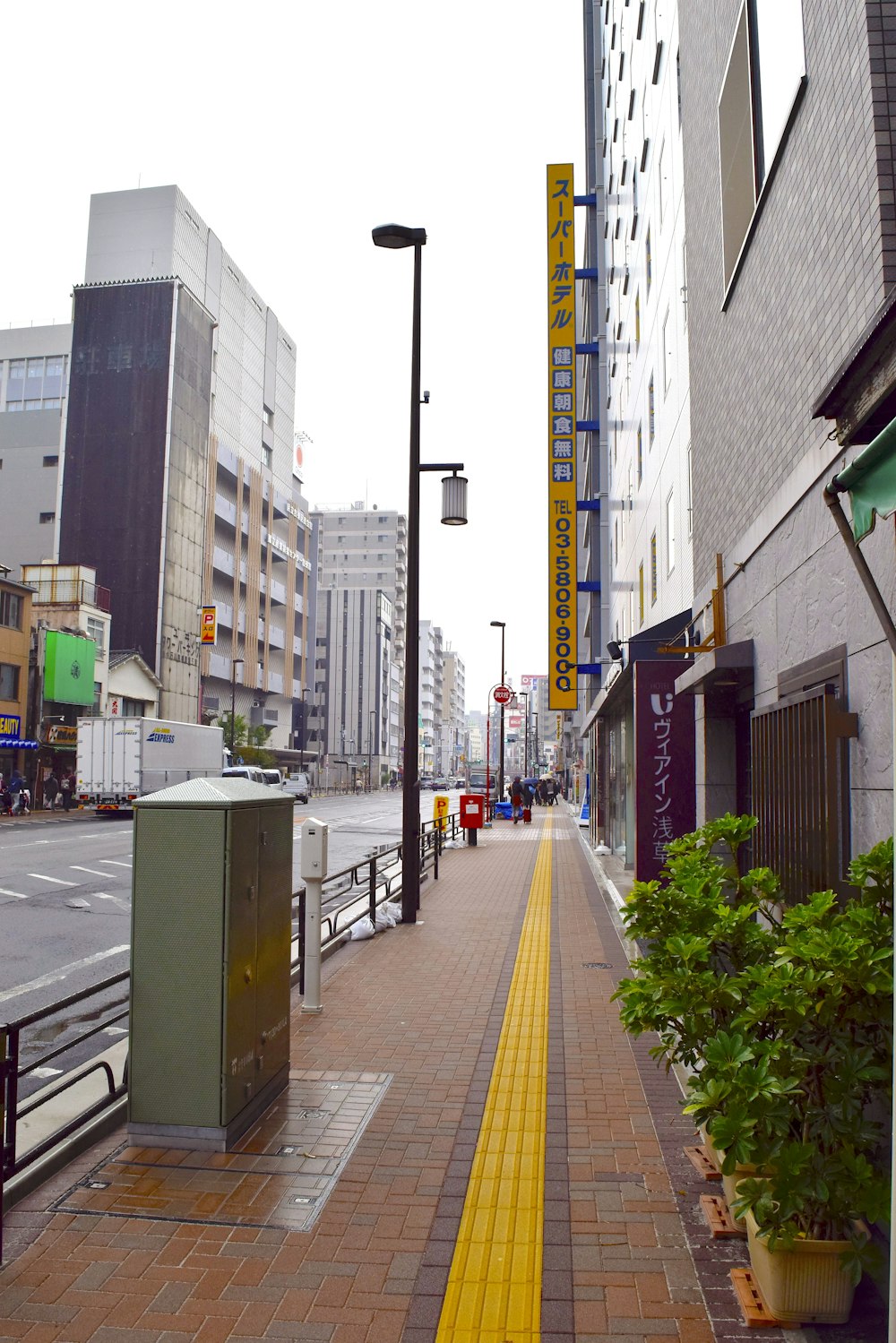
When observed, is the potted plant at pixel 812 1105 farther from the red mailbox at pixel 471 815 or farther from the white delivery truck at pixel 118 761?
the white delivery truck at pixel 118 761

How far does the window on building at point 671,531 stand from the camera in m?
15.6

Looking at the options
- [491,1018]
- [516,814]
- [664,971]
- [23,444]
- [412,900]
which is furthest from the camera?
[23,444]

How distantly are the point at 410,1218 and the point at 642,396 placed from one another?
59.8ft

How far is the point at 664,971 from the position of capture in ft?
13.5

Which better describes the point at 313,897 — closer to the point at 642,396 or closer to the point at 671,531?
the point at 671,531

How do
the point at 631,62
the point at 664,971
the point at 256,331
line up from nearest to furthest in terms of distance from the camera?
the point at 664,971 < the point at 631,62 < the point at 256,331

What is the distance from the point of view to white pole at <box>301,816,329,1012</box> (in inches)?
308

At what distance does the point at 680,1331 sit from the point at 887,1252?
80cm

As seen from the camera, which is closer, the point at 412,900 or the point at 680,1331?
the point at 680,1331

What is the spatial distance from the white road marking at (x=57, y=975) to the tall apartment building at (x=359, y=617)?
113 metres

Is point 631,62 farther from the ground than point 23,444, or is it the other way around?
point 23,444

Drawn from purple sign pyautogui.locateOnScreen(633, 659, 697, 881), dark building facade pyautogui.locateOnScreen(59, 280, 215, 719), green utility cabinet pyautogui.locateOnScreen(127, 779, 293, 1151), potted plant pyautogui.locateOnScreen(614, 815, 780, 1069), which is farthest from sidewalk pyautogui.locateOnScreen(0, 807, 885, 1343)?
dark building facade pyautogui.locateOnScreen(59, 280, 215, 719)

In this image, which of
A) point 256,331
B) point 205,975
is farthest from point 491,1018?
point 256,331

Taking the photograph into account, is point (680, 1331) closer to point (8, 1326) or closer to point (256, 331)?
point (8, 1326)
